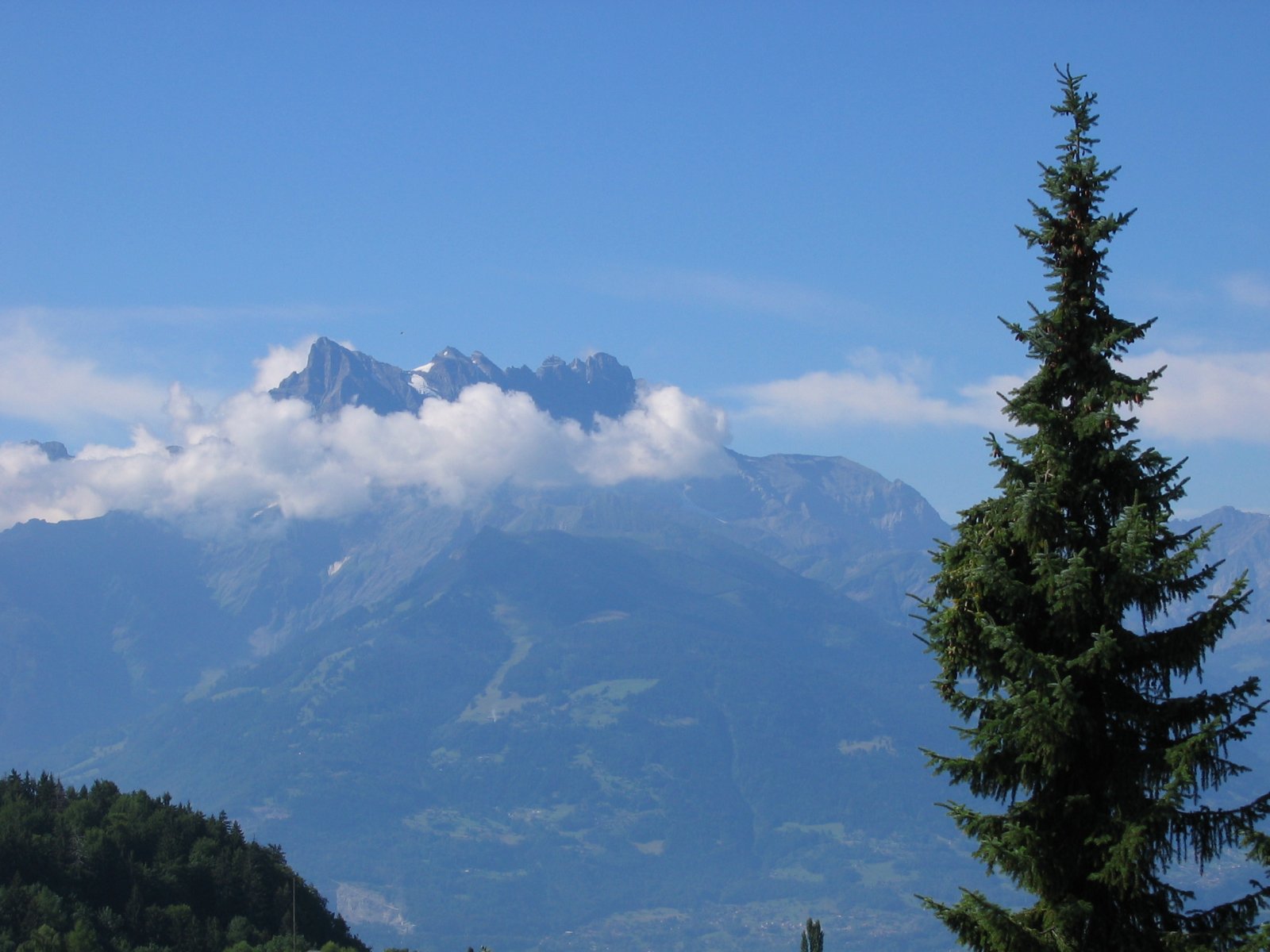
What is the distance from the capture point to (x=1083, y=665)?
18.1m

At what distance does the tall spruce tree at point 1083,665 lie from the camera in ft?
58.5

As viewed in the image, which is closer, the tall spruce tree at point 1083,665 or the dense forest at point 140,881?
the tall spruce tree at point 1083,665

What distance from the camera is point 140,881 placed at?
136625mm

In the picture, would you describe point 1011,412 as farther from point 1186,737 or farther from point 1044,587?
point 1186,737

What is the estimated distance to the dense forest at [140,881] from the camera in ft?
397

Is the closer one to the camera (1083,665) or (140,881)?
(1083,665)

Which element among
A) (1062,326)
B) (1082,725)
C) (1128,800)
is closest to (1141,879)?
(1128,800)

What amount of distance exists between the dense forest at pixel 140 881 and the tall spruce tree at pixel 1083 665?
105 meters

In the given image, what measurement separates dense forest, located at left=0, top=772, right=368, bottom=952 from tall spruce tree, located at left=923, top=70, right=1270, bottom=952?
4147 inches

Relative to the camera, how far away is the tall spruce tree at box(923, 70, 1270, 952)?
1783cm

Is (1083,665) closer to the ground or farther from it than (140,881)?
closer to the ground

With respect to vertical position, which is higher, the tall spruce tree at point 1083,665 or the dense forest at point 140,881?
the dense forest at point 140,881

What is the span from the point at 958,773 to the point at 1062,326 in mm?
6522

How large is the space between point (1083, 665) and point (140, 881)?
136248 mm
